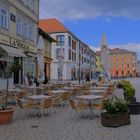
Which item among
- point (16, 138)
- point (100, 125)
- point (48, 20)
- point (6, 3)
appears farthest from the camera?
point (48, 20)

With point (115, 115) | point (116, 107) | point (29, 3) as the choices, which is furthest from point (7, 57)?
point (115, 115)

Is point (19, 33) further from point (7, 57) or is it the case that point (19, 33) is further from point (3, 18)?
point (7, 57)

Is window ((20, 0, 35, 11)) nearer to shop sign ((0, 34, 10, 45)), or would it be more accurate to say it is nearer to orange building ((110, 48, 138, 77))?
shop sign ((0, 34, 10, 45))

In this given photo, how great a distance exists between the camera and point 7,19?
2548 cm

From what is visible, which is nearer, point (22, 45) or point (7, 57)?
point (7, 57)

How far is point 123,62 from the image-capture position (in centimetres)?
15488

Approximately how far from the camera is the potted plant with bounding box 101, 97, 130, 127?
912 cm

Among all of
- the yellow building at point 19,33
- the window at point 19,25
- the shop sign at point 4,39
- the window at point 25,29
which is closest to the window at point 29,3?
the yellow building at point 19,33

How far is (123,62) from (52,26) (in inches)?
3351

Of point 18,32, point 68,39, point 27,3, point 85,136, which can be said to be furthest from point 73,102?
point 68,39

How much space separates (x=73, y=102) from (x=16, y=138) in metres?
3.46

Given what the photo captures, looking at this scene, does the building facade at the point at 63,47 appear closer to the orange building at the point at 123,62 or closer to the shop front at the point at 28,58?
the shop front at the point at 28,58

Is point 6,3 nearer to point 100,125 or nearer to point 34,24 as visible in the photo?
point 34,24

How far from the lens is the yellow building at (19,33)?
24.2 meters
